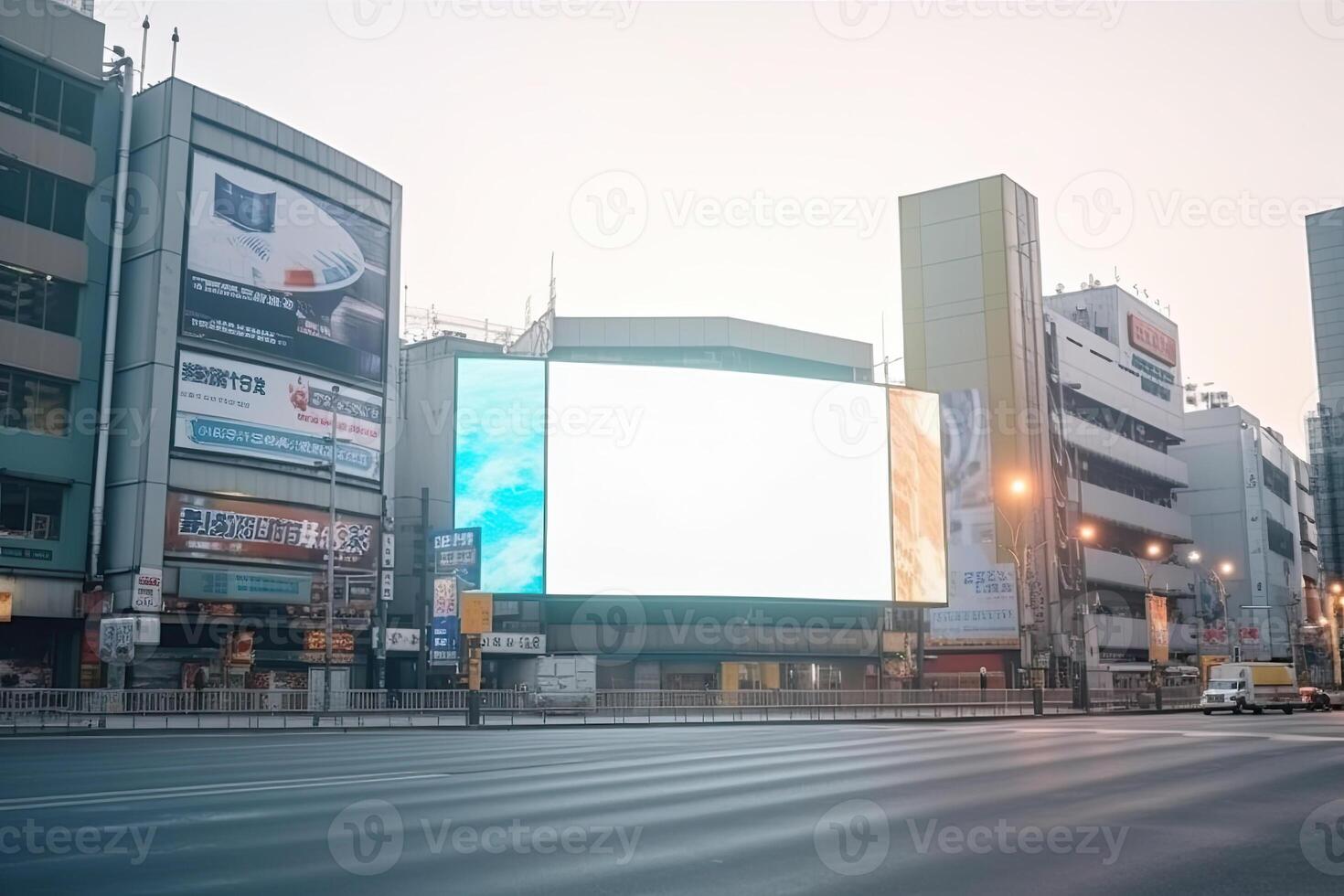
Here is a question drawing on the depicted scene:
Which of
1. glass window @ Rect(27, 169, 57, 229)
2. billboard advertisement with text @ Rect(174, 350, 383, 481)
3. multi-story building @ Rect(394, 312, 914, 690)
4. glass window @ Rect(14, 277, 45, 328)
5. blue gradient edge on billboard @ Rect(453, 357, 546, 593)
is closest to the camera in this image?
glass window @ Rect(14, 277, 45, 328)

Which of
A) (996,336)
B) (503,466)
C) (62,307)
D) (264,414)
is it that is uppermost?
(996,336)

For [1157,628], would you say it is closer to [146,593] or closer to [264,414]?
[264,414]

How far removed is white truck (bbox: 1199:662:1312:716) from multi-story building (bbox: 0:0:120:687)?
4906cm

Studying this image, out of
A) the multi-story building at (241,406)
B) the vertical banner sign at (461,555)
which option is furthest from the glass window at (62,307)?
the vertical banner sign at (461,555)

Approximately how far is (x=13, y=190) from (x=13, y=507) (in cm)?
1321

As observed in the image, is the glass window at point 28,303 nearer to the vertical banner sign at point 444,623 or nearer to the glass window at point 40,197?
the glass window at point 40,197

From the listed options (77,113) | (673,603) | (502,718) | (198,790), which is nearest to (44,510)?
(77,113)

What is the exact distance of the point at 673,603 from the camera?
6681 centimetres

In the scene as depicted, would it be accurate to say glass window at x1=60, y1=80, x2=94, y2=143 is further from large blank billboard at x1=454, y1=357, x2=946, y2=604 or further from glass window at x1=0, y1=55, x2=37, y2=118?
large blank billboard at x1=454, y1=357, x2=946, y2=604

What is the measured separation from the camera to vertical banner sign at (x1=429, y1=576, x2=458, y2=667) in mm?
44188

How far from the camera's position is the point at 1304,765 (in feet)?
66.9

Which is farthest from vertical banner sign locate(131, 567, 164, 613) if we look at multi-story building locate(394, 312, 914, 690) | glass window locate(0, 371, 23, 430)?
multi-story building locate(394, 312, 914, 690)

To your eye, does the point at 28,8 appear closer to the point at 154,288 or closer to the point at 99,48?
the point at 99,48

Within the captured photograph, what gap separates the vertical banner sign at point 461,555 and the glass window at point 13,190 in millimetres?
22169
